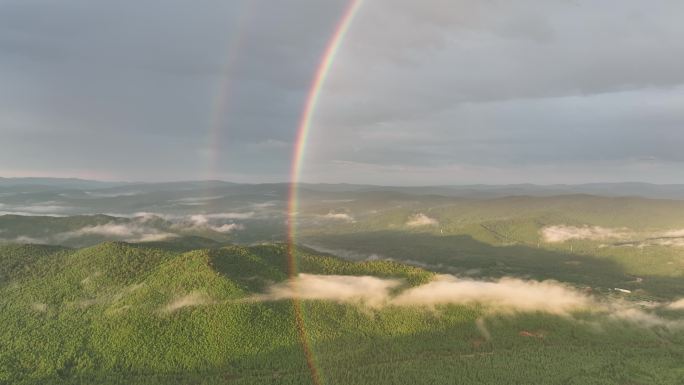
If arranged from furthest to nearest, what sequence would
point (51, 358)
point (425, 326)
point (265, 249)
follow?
1. point (265, 249)
2. point (425, 326)
3. point (51, 358)

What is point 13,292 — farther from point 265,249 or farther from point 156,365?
point 265,249

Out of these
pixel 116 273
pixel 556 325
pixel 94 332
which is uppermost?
pixel 116 273

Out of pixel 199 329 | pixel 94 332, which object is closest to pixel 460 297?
pixel 199 329

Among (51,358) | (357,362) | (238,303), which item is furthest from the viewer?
(238,303)

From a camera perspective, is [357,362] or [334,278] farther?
[334,278]

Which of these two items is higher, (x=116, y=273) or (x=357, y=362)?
(x=116, y=273)

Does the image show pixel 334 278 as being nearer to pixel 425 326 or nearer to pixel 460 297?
pixel 425 326

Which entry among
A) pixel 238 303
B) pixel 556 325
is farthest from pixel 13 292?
pixel 556 325
